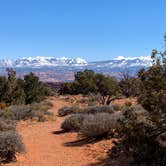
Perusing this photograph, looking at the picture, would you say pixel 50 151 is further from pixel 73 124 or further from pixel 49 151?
pixel 73 124

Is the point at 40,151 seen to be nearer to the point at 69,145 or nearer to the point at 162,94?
the point at 69,145

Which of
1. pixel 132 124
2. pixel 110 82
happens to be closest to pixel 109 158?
pixel 132 124

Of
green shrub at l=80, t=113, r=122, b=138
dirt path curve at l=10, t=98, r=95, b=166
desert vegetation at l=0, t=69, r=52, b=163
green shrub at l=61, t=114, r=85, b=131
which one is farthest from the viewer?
green shrub at l=61, t=114, r=85, b=131

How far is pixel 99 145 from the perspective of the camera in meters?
15.8

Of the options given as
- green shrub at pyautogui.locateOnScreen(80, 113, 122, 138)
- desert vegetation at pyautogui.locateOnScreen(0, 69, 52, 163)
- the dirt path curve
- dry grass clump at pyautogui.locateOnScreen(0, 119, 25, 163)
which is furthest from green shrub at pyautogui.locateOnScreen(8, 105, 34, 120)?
dry grass clump at pyautogui.locateOnScreen(0, 119, 25, 163)

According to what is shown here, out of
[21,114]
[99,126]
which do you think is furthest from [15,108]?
[99,126]

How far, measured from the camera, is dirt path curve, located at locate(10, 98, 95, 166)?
529 inches

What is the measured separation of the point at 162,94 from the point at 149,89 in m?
0.73

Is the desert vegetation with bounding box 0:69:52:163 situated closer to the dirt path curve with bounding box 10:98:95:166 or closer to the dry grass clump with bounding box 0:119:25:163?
the dry grass clump with bounding box 0:119:25:163

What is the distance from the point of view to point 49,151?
1568 cm

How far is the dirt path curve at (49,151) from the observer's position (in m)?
13.4

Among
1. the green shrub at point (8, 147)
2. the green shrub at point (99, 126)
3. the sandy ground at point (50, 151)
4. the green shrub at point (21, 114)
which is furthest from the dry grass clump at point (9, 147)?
the green shrub at point (21, 114)

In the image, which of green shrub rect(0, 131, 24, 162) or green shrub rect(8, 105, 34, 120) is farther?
green shrub rect(8, 105, 34, 120)

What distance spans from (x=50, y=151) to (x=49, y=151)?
0.04m
